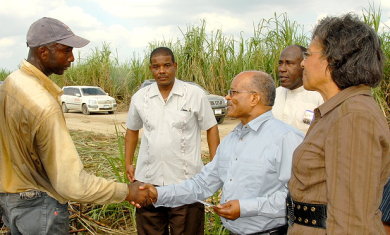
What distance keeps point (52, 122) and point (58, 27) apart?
649 mm

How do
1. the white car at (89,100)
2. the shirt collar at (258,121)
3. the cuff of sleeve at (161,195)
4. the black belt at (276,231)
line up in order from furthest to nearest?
the white car at (89,100) → the cuff of sleeve at (161,195) → the shirt collar at (258,121) → the black belt at (276,231)

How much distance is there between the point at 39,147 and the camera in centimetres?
254

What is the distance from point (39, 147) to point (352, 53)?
1748mm

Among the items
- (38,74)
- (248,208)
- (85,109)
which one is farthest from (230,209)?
(85,109)

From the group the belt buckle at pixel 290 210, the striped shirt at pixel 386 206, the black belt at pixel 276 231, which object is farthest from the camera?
the black belt at pixel 276 231

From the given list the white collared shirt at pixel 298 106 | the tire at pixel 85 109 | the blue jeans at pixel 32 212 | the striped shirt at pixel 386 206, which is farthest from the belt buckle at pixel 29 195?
the tire at pixel 85 109

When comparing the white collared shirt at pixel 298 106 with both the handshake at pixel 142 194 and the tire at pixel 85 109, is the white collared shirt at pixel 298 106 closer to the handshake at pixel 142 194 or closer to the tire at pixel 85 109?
the handshake at pixel 142 194

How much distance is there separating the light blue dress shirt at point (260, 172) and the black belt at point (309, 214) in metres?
0.52

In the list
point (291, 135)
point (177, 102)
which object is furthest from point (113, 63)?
point (291, 135)

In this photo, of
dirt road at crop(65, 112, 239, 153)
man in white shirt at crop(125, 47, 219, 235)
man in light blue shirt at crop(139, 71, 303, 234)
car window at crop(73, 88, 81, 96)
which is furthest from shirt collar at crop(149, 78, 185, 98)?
car window at crop(73, 88, 81, 96)

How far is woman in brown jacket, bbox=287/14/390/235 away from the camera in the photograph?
159cm

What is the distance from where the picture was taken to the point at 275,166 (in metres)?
2.57

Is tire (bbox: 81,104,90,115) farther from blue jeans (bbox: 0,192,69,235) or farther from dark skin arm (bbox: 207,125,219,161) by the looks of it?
blue jeans (bbox: 0,192,69,235)

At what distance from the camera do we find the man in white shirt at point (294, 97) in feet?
12.4
